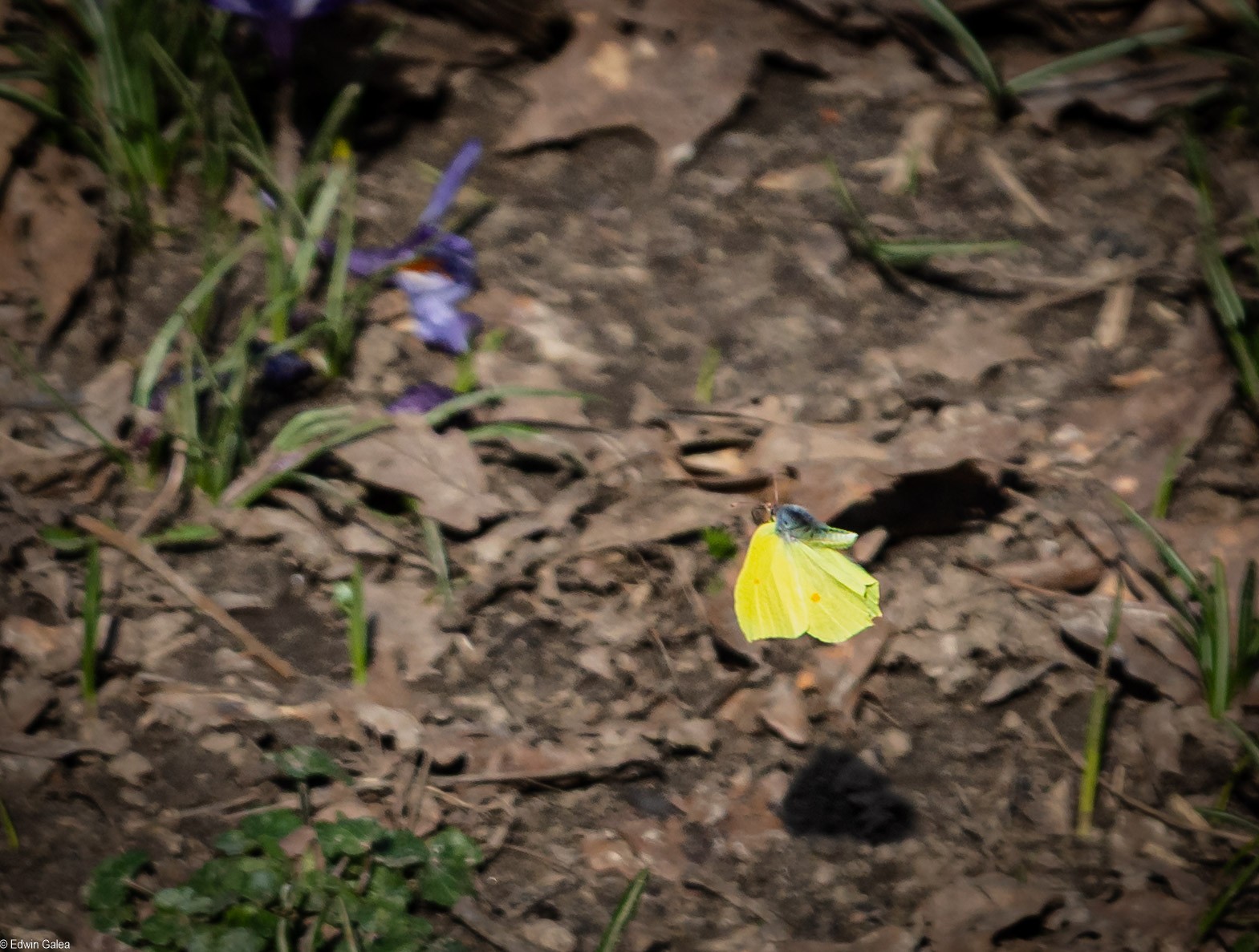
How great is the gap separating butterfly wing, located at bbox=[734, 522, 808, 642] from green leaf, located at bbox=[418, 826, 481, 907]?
67cm

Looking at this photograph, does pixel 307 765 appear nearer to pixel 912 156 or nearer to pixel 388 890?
pixel 388 890

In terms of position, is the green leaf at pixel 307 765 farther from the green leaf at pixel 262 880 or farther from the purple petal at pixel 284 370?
the purple petal at pixel 284 370

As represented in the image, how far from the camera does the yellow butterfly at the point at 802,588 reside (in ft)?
5.10

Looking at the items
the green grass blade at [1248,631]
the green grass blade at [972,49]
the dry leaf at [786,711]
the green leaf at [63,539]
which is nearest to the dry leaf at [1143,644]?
the green grass blade at [1248,631]

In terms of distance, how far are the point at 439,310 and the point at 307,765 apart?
3.79 feet

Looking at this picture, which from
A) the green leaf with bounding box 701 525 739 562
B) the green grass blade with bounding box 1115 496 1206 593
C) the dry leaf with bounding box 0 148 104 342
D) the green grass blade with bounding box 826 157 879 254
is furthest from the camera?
the green grass blade with bounding box 826 157 879 254

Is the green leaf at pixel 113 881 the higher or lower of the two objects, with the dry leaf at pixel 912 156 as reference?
lower

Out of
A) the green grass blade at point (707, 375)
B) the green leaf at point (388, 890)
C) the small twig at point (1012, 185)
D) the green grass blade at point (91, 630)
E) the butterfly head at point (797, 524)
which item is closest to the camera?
the butterfly head at point (797, 524)

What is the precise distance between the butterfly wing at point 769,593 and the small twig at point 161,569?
38.1 inches

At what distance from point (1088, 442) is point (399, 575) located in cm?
158

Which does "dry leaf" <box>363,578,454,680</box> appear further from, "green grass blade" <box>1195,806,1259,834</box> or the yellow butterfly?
"green grass blade" <box>1195,806,1259,834</box>

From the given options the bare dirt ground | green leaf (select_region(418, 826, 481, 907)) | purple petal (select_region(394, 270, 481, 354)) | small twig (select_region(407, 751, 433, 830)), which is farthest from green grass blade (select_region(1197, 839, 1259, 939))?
purple petal (select_region(394, 270, 481, 354))

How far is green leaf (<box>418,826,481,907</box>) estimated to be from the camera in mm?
1828

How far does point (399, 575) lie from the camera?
7.43 feet
